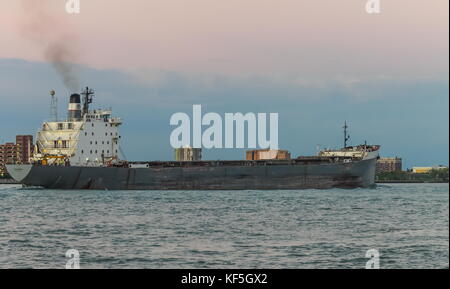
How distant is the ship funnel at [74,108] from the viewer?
6719cm

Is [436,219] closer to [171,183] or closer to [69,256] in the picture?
[69,256]

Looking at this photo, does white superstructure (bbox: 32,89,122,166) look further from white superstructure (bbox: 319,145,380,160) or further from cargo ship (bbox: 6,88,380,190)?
white superstructure (bbox: 319,145,380,160)

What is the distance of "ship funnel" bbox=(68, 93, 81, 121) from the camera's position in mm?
67188

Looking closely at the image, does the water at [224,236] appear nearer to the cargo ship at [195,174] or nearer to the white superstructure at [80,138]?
the cargo ship at [195,174]

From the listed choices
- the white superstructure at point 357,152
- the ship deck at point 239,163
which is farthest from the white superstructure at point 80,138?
the white superstructure at point 357,152

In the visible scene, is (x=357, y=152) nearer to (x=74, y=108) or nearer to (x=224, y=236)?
(x=74, y=108)

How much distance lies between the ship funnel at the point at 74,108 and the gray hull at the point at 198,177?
8.50 metres

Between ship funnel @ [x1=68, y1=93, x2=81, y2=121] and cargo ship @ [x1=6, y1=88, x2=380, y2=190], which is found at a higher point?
ship funnel @ [x1=68, y1=93, x2=81, y2=121]

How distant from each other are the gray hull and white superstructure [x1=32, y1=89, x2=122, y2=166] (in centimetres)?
427

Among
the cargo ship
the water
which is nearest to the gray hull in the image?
the cargo ship

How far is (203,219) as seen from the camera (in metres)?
29.2

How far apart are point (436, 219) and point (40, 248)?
18758mm
